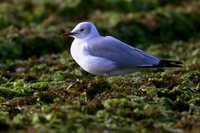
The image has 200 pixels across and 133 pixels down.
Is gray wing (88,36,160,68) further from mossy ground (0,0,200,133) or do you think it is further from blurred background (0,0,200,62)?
blurred background (0,0,200,62)

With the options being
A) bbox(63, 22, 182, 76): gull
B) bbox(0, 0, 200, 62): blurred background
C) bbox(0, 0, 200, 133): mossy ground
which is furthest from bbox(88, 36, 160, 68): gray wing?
bbox(0, 0, 200, 62): blurred background

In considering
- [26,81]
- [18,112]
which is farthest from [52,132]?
[26,81]

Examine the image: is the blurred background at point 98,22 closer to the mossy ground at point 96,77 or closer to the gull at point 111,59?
the mossy ground at point 96,77

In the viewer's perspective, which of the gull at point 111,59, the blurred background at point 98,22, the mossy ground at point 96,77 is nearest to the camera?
the mossy ground at point 96,77

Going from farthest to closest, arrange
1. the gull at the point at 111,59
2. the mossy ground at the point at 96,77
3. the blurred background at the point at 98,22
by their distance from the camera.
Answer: the blurred background at the point at 98,22
the gull at the point at 111,59
the mossy ground at the point at 96,77

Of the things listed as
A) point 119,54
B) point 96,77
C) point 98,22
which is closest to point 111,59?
point 119,54

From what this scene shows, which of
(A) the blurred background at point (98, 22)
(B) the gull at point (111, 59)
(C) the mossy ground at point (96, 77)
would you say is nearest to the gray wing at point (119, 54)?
(B) the gull at point (111, 59)

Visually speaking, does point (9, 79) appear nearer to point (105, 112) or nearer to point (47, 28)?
point (105, 112)
